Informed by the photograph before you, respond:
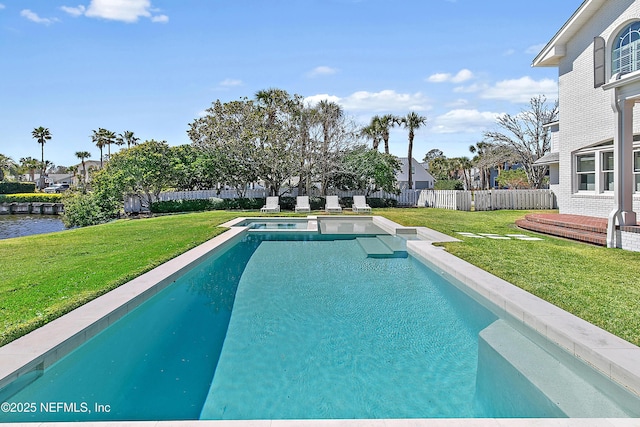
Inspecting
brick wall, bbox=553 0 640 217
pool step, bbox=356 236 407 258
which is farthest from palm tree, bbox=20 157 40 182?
brick wall, bbox=553 0 640 217

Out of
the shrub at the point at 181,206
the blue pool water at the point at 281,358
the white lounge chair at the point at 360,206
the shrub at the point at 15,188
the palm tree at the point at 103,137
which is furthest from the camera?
the palm tree at the point at 103,137

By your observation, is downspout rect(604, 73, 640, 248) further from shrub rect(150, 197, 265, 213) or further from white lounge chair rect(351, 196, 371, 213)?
shrub rect(150, 197, 265, 213)

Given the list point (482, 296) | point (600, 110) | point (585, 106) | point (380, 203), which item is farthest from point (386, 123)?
point (482, 296)

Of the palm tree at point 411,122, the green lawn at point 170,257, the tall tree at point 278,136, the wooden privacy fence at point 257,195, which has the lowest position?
the green lawn at point 170,257

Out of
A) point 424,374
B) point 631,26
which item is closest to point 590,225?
point 631,26

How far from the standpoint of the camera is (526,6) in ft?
42.5

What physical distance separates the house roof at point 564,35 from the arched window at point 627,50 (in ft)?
4.25

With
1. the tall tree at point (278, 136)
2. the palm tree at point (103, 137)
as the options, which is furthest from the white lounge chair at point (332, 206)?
the palm tree at point (103, 137)

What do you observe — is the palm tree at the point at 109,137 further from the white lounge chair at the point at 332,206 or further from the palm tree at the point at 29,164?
the white lounge chair at the point at 332,206

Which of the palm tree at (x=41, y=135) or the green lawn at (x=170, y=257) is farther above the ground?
the palm tree at (x=41, y=135)

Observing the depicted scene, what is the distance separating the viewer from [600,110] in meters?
11.3

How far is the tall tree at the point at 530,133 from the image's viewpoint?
26.3 metres

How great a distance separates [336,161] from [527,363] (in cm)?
2053

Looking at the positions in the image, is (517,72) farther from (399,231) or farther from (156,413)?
(156,413)
